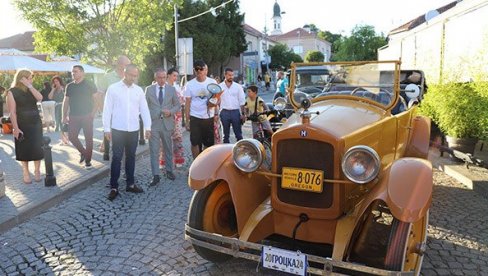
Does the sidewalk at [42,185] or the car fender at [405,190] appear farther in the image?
the sidewalk at [42,185]

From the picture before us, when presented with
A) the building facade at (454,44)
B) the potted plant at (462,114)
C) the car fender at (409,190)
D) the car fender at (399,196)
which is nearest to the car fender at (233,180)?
the car fender at (399,196)

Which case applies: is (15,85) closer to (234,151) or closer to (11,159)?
(11,159)

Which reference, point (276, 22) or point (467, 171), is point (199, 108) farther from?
point (276, 22)

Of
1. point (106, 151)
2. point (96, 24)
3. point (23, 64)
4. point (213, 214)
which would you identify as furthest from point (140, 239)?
point (96, 24)

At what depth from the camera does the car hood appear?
11.2ft

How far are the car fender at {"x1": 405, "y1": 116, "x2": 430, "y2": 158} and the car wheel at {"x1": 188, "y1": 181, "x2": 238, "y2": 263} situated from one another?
8.12 feet

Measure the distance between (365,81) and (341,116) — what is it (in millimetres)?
1336

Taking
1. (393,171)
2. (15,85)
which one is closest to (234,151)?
(393,171)

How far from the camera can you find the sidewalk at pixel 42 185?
17.0 feet

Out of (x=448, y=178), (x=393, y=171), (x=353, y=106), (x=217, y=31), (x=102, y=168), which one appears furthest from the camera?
(x=217, y=31)

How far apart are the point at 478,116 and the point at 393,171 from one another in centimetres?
487

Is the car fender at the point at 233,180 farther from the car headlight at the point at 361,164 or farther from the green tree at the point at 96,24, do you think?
the green tree at the point at 96,24

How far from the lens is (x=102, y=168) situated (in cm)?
743

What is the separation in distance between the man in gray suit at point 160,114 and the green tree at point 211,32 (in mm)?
26411
